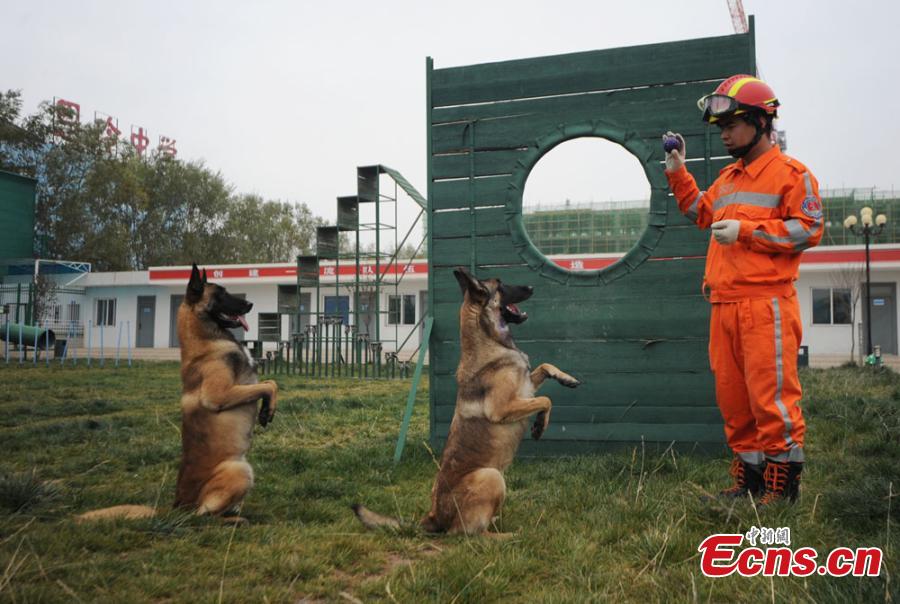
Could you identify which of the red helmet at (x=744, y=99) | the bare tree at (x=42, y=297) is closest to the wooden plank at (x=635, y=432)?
the red helmet at (x=744, y=99)

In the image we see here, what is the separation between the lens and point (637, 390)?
211 inches

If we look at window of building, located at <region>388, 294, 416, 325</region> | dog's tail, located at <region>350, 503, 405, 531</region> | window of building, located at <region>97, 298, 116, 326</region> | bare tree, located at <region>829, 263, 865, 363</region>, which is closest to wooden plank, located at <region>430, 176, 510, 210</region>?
dog's tail, located at <region>350, 503, 405, 531</region>

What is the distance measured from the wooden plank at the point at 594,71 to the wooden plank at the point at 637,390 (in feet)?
8.20

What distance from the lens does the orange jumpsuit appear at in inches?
131

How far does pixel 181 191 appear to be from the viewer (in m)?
46.6

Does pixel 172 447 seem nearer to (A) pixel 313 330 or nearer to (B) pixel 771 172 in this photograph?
(B) pixel 771 172

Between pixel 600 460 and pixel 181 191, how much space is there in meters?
47.8

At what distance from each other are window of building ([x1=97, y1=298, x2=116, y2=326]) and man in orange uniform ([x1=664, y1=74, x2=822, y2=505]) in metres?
36.4

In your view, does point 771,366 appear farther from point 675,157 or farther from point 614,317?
point 614,317

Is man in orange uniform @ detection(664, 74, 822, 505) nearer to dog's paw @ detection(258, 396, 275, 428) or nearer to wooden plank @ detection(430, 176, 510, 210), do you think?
wooden plank @ detection(430, 176, 510, 210)

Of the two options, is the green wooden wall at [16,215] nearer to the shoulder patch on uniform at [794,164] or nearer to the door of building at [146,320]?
the door of building at [146,320]

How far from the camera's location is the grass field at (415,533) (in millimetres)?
2557

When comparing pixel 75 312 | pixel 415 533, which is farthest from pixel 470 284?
pixel 75 312

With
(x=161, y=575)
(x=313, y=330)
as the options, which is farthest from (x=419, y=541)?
(x=313, y=330)
